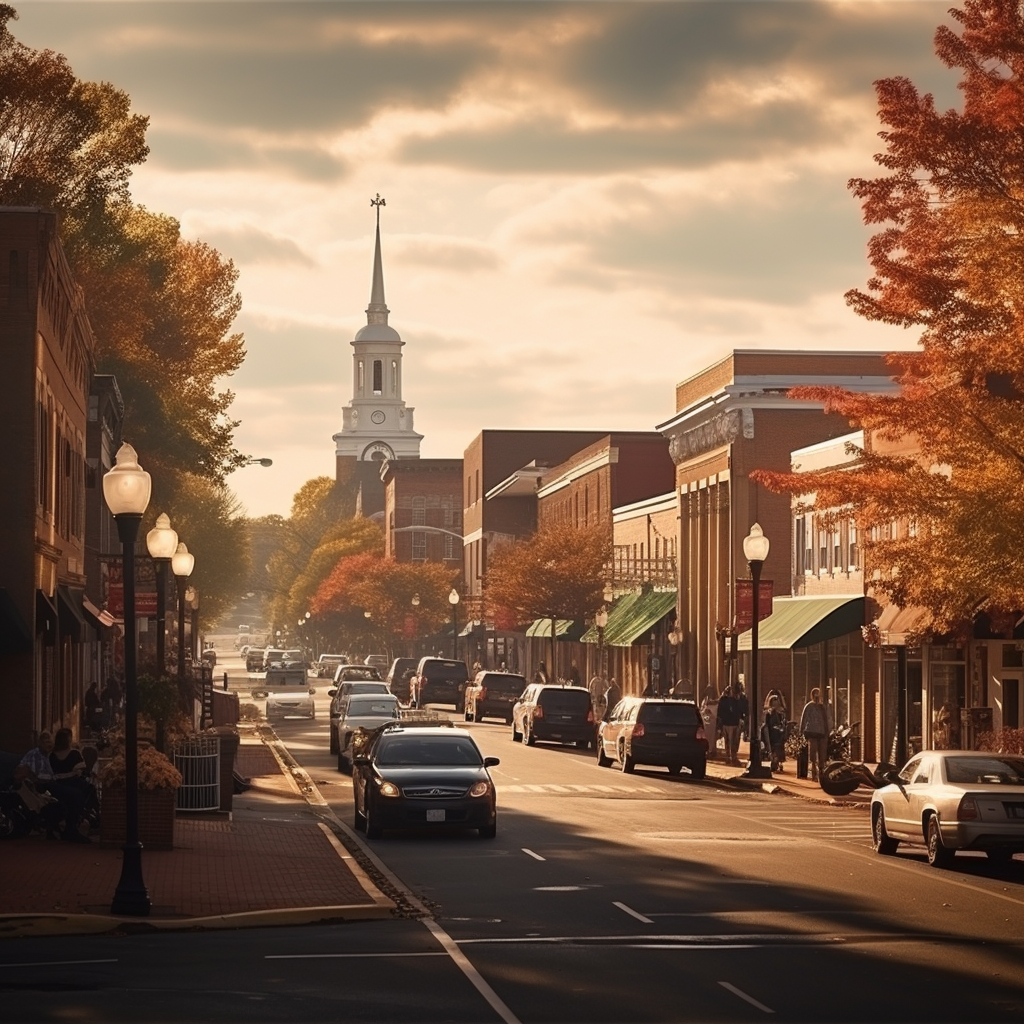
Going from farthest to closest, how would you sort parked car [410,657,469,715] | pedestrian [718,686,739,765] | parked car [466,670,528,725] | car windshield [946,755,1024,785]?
parked car [410,657,469,715], parked car [466,670,528,725], pedestrian [718,686,739,765], car windshield [946,755,1024,785]

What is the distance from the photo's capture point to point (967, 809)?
76.2ft

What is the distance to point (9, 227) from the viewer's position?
34.2 metres

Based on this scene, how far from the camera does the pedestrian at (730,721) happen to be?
4922 cm

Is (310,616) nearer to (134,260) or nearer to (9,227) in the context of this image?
(134,260)

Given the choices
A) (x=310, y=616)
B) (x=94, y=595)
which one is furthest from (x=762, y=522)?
(x=310, y=616)

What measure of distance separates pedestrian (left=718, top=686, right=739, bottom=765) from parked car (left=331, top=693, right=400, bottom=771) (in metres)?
8.04

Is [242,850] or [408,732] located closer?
[242,850]

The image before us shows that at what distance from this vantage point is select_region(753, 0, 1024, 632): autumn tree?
28.8 metres

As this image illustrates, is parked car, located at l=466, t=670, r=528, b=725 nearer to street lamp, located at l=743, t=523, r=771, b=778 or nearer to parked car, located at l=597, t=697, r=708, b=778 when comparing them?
parked car, located at l=597, t=697, r=708, b=778

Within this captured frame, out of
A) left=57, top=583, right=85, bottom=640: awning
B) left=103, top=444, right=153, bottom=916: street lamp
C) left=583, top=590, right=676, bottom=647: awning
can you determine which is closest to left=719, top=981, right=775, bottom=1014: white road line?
left=103, top=444, right=153, bottom=916: street lamp

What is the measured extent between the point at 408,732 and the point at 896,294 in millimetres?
9581

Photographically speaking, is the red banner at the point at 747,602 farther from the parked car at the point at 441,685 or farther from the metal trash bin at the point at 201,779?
the parked car at the point at 441,685

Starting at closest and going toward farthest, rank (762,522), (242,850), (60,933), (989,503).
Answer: (60,933) → (242,850) → (989,503) → (762,522)

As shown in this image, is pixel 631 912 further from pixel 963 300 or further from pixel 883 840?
pixel 963 300
